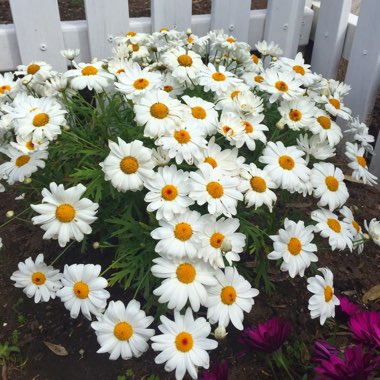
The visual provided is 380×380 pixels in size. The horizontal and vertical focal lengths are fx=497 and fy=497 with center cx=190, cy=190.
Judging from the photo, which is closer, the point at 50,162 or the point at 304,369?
the point at 304,369

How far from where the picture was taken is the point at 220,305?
1456 mm

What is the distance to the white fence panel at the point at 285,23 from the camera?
2.74m

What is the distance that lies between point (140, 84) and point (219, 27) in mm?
1203

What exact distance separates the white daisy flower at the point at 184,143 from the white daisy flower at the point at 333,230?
457 mm

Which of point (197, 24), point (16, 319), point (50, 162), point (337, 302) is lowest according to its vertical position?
point (16, 319)

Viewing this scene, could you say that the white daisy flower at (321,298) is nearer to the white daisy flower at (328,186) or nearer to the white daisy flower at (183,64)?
the white daisy flower at (328,186)

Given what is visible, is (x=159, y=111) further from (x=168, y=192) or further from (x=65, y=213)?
(x=65, y=213)

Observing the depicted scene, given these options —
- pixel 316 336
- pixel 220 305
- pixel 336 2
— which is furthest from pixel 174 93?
pixel 336 2

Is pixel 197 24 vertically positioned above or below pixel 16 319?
above

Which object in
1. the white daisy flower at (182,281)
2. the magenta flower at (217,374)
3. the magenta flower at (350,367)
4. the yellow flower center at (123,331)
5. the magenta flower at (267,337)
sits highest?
A: the white daisy flower at (182,281)

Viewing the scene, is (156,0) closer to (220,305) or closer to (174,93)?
(174,93)

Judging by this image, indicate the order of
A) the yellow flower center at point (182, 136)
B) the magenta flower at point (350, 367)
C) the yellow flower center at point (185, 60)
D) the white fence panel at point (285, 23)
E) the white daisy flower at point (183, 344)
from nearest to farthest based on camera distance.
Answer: the magenta flower at point (350, 367), the white daisy flower at point (183, 344), the yellow flower center at point (182, 136), the yellow flower center at point (185, 60), the white fence panel at point (285, 23)

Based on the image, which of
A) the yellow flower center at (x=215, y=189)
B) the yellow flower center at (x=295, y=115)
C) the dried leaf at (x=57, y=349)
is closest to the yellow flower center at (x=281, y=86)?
the yellow flower center at (x=295, y=115)

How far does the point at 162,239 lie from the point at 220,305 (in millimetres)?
267
